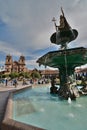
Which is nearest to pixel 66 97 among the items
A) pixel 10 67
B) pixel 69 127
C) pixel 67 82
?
pixel 67 82

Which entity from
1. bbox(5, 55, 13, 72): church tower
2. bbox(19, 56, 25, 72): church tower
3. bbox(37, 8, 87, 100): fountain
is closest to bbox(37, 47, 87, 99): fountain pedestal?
bbox(37, 8, 87, 100): fountain

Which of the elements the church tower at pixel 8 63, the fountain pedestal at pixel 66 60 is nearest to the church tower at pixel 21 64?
the church tower at pixel 8 63

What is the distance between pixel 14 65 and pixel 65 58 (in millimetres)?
118972

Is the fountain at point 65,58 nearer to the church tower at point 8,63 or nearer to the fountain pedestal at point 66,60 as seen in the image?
the fountain pedestal at point 66,60

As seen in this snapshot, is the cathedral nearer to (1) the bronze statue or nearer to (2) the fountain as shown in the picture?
(1) the bronze statue

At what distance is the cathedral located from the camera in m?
122

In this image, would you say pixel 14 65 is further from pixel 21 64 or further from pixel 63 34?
pixel 63 34

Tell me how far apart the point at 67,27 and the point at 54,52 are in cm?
301

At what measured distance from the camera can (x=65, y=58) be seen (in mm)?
10102

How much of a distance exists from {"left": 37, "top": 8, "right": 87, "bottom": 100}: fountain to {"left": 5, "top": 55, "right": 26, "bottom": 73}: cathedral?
11020 centimetres

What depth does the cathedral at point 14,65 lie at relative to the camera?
4793 inches

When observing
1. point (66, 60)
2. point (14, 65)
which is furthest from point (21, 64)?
point (66, 60)

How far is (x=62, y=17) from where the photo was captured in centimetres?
1171

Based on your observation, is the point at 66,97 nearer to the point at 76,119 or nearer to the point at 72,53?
the point at 72,53
